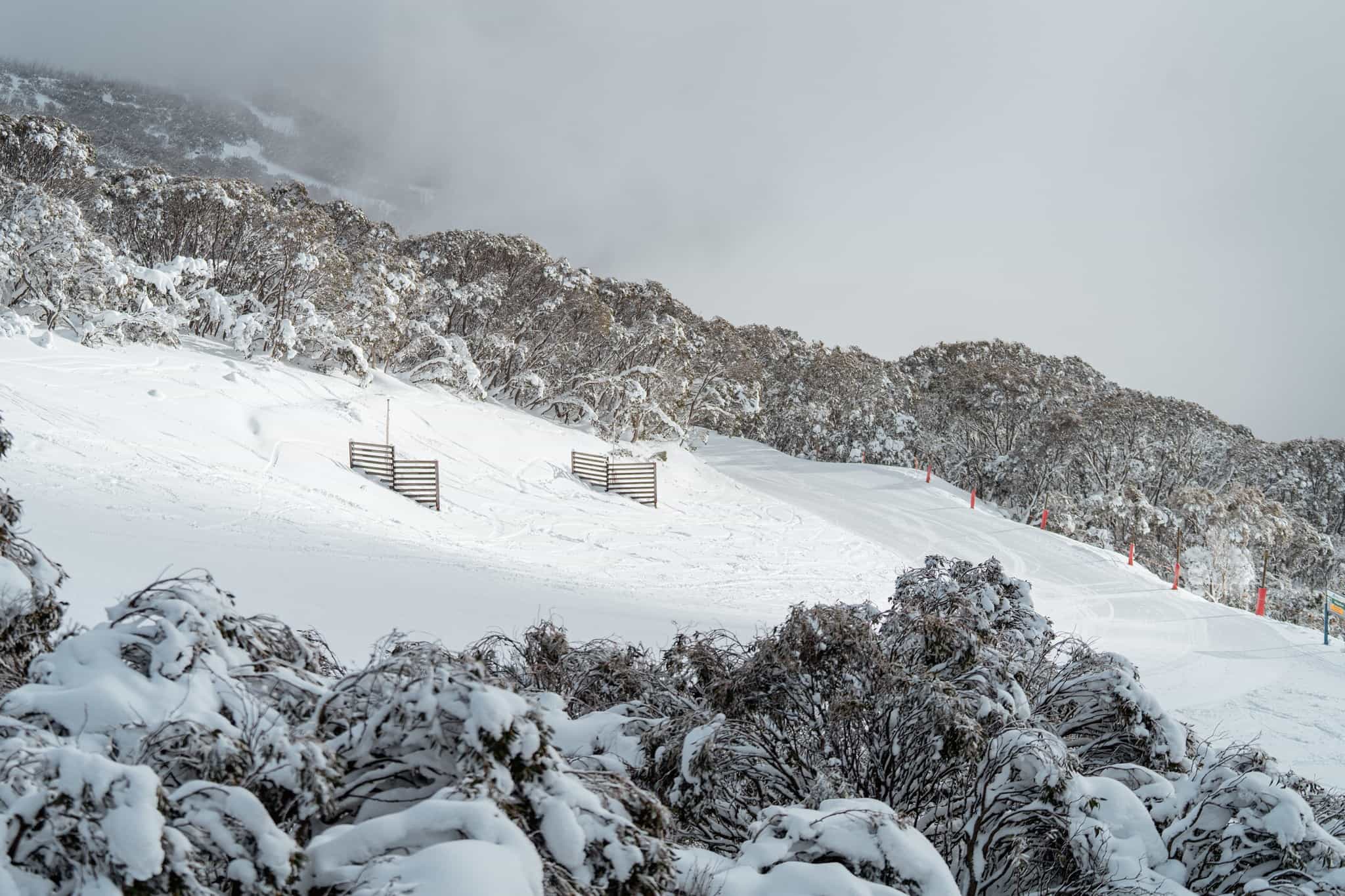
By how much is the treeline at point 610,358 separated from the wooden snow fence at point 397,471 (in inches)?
183

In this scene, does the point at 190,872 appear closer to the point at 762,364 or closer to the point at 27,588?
the point at 27,588

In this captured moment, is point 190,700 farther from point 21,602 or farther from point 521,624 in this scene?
point 521,624


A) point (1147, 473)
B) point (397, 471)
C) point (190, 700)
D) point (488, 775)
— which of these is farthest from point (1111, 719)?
point (1147, 473)

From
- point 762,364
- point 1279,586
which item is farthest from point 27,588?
point 762,364

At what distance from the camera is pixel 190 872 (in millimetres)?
1520

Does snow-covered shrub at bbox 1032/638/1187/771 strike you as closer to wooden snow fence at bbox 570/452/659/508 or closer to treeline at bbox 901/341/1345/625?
wooden snow fence at bbox 570/452/659/508

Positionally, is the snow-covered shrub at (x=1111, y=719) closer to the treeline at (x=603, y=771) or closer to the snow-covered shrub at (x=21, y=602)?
the treeline at (x=603, y=771)

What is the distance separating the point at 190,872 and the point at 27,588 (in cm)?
181

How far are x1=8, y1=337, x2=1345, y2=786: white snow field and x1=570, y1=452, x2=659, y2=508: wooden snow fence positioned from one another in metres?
0.51

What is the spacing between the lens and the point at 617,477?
22656mm

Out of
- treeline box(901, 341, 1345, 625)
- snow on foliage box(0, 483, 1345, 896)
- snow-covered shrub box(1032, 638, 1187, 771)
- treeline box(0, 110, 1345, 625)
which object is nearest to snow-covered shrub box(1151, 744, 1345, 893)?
snow on foliage box(0, 483, 1345, 896)

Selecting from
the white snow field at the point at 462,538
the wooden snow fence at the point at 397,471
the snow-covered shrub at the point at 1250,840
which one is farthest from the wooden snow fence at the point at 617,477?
the snow-covered shrub at the point at 1250,840

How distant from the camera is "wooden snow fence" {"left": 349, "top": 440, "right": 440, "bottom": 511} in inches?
642

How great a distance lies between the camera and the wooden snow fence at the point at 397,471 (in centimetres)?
1630
